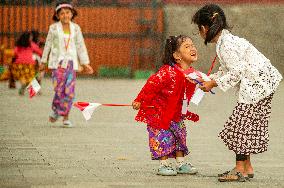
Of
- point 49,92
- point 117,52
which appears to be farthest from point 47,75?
point 49,92

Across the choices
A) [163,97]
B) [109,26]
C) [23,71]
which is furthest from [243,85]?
[109,26]

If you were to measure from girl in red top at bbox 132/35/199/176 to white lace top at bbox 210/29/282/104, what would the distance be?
61 centimetres

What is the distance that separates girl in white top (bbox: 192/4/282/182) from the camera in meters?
8.74

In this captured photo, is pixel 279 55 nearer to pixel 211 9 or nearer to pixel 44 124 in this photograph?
pixel 44 124

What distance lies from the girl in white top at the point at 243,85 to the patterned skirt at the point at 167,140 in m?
0.62

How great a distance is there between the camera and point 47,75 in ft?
92.2

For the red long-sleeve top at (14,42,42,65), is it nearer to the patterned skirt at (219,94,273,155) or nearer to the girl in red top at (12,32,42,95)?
the girl in red top at (12,32,42,95)

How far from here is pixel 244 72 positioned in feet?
28.8

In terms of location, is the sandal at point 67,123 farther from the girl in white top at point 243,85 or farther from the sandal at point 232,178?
the sandal at point 232,178

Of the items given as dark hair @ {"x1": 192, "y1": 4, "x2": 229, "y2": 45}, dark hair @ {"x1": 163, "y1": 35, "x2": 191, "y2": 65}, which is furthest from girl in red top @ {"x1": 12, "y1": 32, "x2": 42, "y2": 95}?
dark hair @ {"x1": 192, "y1": 4, "x2": 229, "y2": 45}

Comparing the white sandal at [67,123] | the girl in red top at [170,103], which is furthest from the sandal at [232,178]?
the white sandal at [67,123]

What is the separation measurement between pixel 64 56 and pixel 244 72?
6084 mm

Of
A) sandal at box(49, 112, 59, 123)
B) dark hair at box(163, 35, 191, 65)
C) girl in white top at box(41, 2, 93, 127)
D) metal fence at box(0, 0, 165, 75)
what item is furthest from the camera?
metal fence at box(0, 0, 165, 75)

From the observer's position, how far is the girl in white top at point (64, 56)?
1453cm
